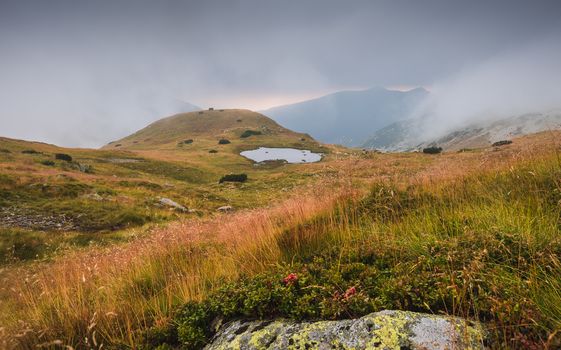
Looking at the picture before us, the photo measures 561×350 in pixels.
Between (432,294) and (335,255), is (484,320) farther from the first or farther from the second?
(335,255)

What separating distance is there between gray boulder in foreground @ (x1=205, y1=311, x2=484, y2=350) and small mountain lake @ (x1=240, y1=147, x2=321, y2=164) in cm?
5765

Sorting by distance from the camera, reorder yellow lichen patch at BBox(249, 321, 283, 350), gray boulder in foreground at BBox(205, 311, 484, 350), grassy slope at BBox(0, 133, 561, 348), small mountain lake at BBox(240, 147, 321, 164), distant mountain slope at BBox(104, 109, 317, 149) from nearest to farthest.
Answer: gray boulder in foreground at BBox(205, 311, 484, 350)
grassy slope at BBox(0, 133, 561, 348)
yellow lichen patch at BBox(249, 321, 283, 350)
small mountain lake at BBox(240, 147, 321, 164)
distant mountain slope at BBox(104, 109, 317, 149)

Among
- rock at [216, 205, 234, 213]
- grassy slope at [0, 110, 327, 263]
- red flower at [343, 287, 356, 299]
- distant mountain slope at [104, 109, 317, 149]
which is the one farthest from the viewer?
distant mountain slope at [104, 109, 317, 149]

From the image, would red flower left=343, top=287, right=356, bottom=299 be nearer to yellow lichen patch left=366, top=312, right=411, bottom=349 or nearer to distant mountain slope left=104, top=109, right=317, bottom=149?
yellow lichen patch left=366, top=312, right=411, bottom=349

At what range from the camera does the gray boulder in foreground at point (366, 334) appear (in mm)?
2273

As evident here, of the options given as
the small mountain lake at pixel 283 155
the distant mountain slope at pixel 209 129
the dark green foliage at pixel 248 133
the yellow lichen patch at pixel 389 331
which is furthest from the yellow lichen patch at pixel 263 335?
the dark green foliage at pixel 248 133

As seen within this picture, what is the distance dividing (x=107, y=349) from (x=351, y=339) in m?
2.64

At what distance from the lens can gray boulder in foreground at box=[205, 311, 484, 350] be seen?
7.46 ft

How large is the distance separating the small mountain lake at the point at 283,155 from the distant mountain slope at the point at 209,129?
607 inches

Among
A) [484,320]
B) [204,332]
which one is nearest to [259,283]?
[204,332]

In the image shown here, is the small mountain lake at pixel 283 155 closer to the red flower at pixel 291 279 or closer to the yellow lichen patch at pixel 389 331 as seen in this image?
the red flower at pixel 291 279

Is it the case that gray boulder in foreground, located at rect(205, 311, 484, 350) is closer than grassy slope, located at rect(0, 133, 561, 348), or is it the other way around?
gray boulder in foreground, located at rect(205, 311, 484, 350)

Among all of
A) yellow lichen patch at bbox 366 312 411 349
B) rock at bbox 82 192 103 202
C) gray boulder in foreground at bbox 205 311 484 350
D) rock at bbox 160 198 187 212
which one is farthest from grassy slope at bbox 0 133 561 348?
rock at bbox 82 192 103 202

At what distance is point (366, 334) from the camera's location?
2.53 meters
